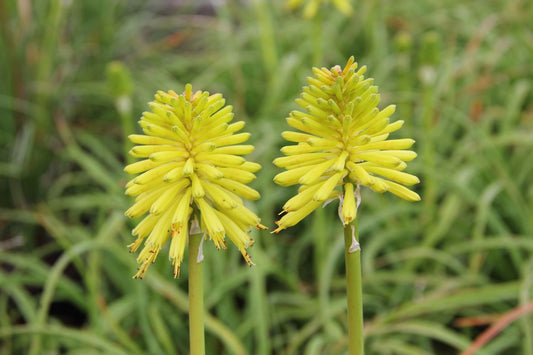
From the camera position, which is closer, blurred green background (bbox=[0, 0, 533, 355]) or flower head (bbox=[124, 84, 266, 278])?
flower head (bbox=[124, 84, 266, 278])

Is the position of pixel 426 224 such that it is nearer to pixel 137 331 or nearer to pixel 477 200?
pixel 477 200

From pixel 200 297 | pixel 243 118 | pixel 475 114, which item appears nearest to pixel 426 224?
pixel 475 114

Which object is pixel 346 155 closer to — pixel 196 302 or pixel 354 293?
pixel 354 293

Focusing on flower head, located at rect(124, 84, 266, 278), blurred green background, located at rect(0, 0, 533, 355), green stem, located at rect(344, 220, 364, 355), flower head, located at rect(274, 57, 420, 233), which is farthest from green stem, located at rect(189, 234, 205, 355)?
blurred green background, located at rect(0, 0, 533, 355)

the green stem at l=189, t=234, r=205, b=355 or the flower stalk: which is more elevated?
the flower stalk

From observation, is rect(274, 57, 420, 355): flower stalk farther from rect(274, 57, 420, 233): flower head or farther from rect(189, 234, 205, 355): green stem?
rect(189, 234, 205, 355): green stem
